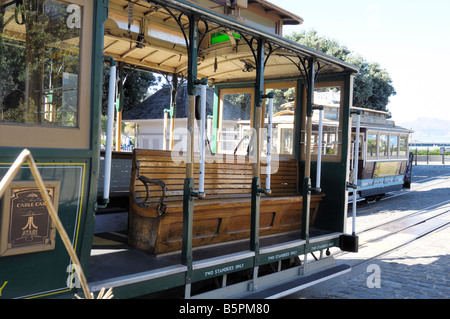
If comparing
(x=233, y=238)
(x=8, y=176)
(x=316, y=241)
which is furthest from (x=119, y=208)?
(x=8, y=176)

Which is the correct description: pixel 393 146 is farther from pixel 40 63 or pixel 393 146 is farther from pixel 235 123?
pixel 40 63

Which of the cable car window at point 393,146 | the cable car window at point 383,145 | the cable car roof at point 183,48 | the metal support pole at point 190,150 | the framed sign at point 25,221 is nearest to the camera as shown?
the framed sign at point 25,221

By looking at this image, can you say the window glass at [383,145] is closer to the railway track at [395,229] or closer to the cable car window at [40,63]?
the railway track at [395,229]

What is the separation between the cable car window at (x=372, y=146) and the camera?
573 inches

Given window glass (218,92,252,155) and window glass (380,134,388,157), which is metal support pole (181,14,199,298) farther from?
window glass (380,134,388,157)

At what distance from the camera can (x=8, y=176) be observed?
5.71 ft

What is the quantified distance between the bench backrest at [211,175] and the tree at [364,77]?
19.1 m

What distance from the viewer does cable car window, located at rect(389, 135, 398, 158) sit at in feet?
52.9

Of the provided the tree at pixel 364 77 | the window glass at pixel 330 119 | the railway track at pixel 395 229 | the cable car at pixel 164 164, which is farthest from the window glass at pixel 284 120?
the tree at pixel 364 77

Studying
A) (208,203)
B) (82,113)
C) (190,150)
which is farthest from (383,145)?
(82,113)

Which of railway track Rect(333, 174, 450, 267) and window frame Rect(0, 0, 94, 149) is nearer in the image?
window frame Rect(0, 0, 94, 149)

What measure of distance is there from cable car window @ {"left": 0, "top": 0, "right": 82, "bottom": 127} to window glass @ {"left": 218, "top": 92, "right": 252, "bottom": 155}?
442 centimetres

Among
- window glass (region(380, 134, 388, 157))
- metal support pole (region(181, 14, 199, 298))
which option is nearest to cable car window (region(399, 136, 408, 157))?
window glass (region(380, 134, 388, 157))

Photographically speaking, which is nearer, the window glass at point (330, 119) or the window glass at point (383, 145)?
the window glass at point (330, 119)
